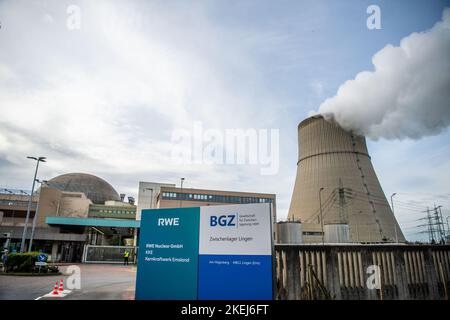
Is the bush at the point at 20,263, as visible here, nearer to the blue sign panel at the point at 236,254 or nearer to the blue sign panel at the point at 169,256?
the blue sign panel at the point at 169,256

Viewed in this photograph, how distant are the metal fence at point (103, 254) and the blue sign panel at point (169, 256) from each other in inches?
839

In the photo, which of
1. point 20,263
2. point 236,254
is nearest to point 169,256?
point 236,254

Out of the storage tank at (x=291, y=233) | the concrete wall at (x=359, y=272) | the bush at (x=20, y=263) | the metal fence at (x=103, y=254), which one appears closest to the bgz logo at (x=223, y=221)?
the concrete wall at (x=359, y=272)

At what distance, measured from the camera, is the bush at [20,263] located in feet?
49.2

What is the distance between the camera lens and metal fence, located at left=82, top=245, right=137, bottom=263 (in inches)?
1028

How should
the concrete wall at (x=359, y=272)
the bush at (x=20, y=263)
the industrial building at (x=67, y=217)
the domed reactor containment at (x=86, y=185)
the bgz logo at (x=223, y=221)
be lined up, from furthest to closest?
the domed reactor containment at (x=86, y=185) < the industrial building at (x=67, y=217) < the bush at (x=20, y=263) < the concrete wall at (x=359, y=272) < the bgz logo at (x=223, y=221)

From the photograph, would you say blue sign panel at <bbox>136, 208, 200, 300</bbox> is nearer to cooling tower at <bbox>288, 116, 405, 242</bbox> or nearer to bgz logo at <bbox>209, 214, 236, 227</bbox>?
bgz logo at <bbox>209, 214, 236, 227</bbox>

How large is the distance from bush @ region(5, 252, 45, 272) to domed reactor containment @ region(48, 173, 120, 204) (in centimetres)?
4803

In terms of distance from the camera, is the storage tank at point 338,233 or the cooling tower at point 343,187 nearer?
the storage tank at point 338,233

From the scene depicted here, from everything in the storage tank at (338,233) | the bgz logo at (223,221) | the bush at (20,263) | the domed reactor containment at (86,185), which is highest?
the domed reactor containment at (86,185)

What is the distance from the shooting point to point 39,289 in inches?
399
